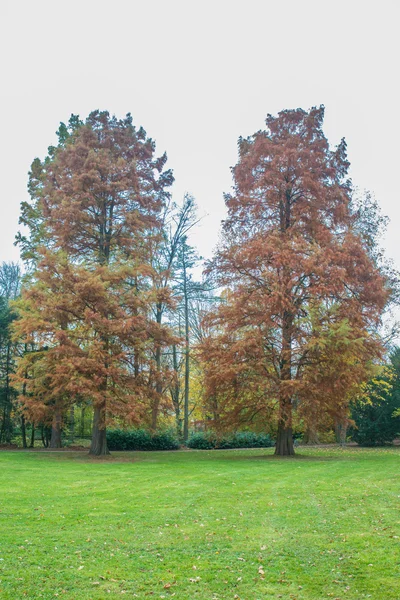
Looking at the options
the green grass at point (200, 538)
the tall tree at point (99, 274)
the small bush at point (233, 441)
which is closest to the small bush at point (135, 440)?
the small bush at point (233, 441)

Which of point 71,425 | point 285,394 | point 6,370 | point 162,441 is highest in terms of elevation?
point 6,370

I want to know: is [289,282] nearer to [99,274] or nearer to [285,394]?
[285,394]

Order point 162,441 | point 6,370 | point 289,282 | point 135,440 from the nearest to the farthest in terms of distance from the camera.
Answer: point 289,282, point 135,440, point 162,441, point 6,370

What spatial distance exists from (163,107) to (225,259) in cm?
1209

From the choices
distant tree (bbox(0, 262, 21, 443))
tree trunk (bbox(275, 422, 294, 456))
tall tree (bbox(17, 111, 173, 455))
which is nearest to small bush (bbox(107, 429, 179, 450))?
tall tree (bbox(17, 111, 173, 455))

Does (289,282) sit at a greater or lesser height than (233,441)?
greater

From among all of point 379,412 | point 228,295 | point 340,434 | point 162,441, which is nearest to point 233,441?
point 162,441

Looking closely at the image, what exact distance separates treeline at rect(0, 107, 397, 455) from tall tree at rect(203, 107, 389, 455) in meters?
0.06

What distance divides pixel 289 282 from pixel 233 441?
12.8 meters

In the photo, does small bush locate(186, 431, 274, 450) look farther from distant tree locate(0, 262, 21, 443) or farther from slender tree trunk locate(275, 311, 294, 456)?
distant tree locate(0, 262, 21, 443)

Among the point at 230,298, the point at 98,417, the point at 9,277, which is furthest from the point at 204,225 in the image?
the point at 9,277

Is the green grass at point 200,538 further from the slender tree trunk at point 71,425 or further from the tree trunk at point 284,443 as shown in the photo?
the slender tree trunk at point 71,425

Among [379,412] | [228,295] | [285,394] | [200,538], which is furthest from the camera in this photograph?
[379,412]

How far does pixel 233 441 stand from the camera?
26734 millimetres
